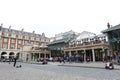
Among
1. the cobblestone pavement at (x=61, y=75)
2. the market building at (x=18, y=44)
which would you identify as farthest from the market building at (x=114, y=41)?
the market building at (x=18, y=44)

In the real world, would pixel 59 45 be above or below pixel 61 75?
above

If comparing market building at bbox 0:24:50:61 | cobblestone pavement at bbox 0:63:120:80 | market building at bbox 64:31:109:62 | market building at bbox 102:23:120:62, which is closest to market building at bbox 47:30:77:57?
market building at bbox 0:24:50:61

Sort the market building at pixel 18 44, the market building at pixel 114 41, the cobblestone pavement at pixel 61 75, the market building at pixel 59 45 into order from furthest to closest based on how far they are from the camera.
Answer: the market building at pixel 18 44 < the market building at pixel 59 45 < the market building at pixel 114 41 < the cobblestone pavement at pixel 61 75

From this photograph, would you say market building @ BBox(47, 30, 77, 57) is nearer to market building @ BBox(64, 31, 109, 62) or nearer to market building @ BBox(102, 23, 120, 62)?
market building @ BBox(64, 31, 109, 62)

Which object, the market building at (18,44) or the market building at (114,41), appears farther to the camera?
the market building at (18,44)

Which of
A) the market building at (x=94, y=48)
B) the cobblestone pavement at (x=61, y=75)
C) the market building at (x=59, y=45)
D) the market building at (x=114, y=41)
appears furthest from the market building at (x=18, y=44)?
the cobblestone pavement at (x=61, y=75)

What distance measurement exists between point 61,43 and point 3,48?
37140 millimetres

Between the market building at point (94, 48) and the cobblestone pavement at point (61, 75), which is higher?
the market building at point (94, 48)

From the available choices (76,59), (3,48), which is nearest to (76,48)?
(76,59)

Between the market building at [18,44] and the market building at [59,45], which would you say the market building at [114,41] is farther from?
the market building at [18,44]

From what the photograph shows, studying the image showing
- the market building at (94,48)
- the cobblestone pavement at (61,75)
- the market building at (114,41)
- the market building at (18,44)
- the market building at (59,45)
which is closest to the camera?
the cobblestone pavement at (61,75)

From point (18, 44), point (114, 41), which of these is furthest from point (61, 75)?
point (18, 44)

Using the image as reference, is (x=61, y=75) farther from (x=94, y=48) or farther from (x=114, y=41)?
(x=94, y=48)

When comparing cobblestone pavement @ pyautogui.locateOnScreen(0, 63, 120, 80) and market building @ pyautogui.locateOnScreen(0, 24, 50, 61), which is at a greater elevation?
market building @ pyautogui.locateOnScreen(0, 24, 50, 61)
